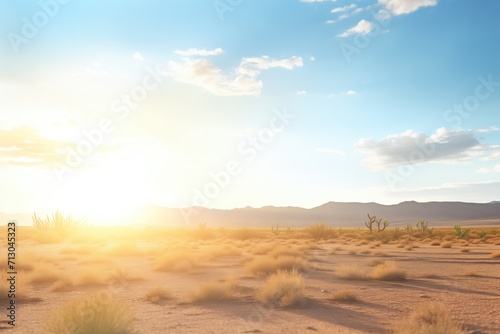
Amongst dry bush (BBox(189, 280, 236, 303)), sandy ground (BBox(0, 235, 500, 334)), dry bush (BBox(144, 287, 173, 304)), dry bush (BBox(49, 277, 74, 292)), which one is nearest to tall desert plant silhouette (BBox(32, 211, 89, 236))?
sandy ground (BBox(0, 235, 500, 334))

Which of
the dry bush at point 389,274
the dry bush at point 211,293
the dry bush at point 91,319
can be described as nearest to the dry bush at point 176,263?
the dry bush at point 211,293

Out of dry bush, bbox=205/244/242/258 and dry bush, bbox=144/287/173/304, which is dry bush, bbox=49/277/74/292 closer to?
dry bush, bbox=144/287/173/304

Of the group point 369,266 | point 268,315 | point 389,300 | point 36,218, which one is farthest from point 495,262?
point 36,218

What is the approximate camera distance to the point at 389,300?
1433 centimetres

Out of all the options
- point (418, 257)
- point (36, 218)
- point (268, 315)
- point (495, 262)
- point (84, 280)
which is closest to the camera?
point (268, 315)

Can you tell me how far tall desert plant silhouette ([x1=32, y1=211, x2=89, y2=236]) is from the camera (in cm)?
5169

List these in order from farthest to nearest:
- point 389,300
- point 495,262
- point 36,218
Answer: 1. point 36,218
2. point 495,262
3. point 389,300

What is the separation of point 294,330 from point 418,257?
22.8m

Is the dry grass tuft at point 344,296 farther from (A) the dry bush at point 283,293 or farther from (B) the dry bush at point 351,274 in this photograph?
(B) the dry bush at point 351,274

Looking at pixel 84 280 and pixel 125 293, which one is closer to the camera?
pixel 125 293

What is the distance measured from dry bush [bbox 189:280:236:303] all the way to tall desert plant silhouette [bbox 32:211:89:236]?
4152cm

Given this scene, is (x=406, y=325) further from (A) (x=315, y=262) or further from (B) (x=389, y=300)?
(A) (x=315, y=262)

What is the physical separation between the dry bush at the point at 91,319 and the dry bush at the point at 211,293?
5008 millimetres

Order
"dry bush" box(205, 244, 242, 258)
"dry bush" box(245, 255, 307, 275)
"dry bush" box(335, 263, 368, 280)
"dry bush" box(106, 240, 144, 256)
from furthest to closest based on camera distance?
"dry bush" box(106, 240, 144, 256)
"dry bush" box(205, 244, 242, 258)
"dry bush" box(245, 255, 307, 275)
"dry bush" box(335, 263, 368, 280)
